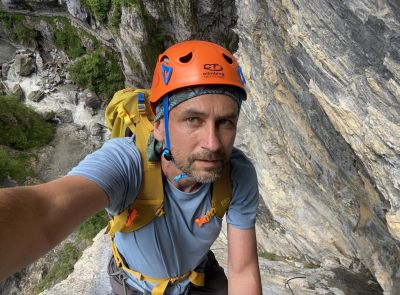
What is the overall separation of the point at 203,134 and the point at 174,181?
473 mm

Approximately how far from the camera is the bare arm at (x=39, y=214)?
1628mm

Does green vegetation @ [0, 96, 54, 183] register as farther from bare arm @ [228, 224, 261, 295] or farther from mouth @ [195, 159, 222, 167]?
mouth @ [195, 159, 222, 167]

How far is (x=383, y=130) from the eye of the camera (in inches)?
159

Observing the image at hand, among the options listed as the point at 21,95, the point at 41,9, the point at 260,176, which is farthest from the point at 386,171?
the point at 41,9

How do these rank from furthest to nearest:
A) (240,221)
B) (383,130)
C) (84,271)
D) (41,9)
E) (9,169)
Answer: (41,9) < (9,169) < (84,271) < (383,130) < (240,221)

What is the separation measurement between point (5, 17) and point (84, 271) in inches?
1348

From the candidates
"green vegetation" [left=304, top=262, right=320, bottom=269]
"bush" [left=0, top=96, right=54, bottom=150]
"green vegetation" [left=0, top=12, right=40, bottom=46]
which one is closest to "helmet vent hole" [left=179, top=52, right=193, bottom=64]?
"green vegetation" [left=304, top=262, right=320, bottom=269]

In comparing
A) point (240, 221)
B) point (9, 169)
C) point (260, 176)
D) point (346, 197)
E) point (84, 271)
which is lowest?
point (9, 169)

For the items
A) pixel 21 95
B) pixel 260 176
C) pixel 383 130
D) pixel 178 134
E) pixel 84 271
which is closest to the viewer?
pixel 178 134

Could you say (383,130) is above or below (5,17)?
above

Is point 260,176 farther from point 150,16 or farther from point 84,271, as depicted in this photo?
point 150,16

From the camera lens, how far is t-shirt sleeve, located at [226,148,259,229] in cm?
289

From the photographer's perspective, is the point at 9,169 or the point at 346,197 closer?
the point at 346,197

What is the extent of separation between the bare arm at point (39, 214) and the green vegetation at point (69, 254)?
14399mm
